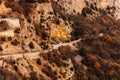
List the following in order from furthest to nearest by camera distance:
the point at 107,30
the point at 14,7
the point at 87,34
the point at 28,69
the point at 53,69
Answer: the point at 107,30, the point at 87,34, the point at 14,7, the point at 53,69, the point at 28,69

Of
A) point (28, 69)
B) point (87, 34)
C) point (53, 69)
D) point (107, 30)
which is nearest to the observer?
point (28, 69)

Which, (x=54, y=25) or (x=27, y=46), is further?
(x=54, y=25)

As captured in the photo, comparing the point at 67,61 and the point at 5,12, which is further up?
the point at 5,12

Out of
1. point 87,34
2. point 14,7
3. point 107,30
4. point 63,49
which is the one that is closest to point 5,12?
point 14,7

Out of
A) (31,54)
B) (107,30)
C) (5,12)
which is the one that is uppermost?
(5,12)

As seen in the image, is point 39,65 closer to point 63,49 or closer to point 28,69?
point 28,69

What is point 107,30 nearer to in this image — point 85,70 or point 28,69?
point 85,70
